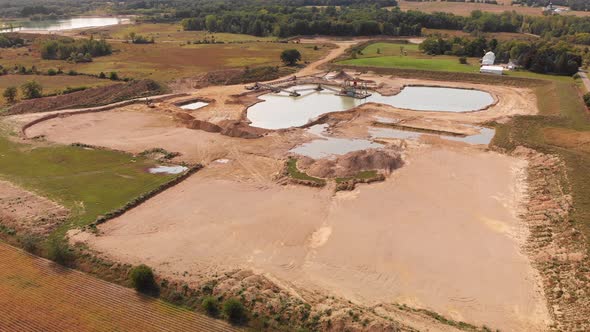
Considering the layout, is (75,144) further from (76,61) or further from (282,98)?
(76,61)

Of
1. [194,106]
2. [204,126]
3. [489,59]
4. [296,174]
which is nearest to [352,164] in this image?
[296,174]

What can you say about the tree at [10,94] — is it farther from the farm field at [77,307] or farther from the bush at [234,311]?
the bush at [234,311]

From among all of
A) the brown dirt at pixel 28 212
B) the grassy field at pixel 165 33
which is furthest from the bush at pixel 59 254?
the grassy field at pixel 165 33

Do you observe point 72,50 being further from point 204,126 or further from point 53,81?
point 204,126

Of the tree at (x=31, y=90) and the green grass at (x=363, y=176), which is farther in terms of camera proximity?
the tree at (x=31, y=90)

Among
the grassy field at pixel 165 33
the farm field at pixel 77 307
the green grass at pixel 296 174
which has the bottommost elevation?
the farm field at pixel 77 307
